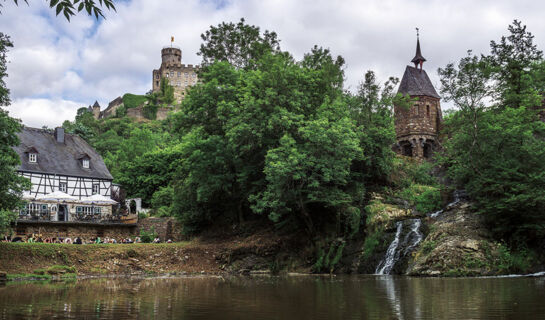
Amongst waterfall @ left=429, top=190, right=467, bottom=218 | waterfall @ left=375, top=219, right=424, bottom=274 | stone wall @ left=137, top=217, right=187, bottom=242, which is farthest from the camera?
stone wall @ left=137, top=217, right=187, bottom=242

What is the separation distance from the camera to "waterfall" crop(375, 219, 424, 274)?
2277cm

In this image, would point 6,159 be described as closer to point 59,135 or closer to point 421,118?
point 59,135

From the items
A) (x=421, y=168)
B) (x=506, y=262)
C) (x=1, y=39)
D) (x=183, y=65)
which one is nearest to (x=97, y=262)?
(x=1, y=39)

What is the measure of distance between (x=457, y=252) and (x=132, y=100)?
111m

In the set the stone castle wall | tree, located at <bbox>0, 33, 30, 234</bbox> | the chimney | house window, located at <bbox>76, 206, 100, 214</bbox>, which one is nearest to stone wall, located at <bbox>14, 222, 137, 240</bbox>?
house window, located at <bbox>76, 206, 100, 214</bbox>

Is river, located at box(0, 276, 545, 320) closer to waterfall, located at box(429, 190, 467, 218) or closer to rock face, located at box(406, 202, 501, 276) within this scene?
rock face, located at box(406, 202, 501, 276)

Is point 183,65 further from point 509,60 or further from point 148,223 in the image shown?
point 509,60

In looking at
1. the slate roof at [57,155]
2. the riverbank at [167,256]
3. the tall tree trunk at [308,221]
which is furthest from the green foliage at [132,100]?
the tall tree trunk at [308,221]

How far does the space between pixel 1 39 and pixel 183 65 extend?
109 meters

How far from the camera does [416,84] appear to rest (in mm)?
47469

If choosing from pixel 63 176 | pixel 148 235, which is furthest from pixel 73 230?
pixel 63 176

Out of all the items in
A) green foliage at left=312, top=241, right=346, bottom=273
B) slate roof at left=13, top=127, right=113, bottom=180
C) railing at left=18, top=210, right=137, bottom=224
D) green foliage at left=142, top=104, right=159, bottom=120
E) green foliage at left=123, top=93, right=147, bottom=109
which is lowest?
green foliage at left=312, top=241, right=346, bottom=273

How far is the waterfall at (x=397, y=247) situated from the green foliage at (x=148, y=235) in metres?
19.2

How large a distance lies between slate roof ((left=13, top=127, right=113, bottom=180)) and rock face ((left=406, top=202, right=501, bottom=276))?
1319 inches
